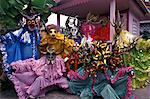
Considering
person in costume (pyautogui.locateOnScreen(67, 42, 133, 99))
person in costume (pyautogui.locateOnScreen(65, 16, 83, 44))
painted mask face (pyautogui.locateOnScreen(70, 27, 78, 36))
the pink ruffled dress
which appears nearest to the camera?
person in costume (pyautogui.locateOnScreen(67, 42, 133, 99))

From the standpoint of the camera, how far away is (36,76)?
4.72 m

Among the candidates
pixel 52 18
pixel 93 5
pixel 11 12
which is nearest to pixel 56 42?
pixel 11 12

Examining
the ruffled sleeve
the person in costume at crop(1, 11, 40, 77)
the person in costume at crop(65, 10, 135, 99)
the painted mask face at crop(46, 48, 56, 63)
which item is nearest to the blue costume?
the person in costume at crop(1, 11, 40, 77)

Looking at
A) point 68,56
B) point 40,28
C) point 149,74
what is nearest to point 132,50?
point 149,74

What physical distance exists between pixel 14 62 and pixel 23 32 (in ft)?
2.39

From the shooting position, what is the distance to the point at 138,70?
5938 millimetres

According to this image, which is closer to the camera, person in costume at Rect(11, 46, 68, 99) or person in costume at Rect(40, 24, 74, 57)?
person in costume at Rect(11, 46, 68, 99)

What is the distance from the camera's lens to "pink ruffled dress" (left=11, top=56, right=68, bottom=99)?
15.2ft

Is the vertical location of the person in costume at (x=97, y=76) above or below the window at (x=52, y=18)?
below

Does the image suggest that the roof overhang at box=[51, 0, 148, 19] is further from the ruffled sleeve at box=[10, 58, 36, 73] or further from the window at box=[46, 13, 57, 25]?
the ruffled sleeve at box=[10, 58, 36, 73]

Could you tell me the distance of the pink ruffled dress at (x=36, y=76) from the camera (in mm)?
4633

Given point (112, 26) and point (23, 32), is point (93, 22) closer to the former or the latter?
point (112, 26)

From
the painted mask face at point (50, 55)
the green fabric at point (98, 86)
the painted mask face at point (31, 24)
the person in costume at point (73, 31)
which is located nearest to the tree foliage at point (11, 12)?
the painted mask face at point (31, 24)

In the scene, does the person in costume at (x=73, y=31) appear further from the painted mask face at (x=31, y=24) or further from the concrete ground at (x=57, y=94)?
the concrete ground at (x=57, y=94)
